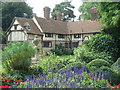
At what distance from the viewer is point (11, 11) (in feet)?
105

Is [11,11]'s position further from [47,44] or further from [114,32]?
[114,32]

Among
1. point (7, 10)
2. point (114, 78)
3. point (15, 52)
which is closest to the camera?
point (114, 78)

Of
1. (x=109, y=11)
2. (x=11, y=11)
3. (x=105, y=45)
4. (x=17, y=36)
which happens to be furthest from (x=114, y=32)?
(x=11, y=11)

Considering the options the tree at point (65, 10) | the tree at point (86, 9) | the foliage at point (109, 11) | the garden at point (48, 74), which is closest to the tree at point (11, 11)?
the tree at point (65, 10)

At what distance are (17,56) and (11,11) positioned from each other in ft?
93.7

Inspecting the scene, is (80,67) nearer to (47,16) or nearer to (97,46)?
(97,46)

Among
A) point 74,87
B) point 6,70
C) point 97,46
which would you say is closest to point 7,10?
point 97,46

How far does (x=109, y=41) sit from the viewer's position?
12.3 metres

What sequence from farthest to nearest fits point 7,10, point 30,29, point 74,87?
point 7,10
point 30,29
point 74,87

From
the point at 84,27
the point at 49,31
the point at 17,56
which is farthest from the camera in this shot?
the point at 84,27

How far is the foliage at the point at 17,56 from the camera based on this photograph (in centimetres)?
558

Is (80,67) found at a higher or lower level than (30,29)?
lower

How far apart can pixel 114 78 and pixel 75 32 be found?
22.4 meters

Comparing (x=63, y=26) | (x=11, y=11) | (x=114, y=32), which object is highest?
(x=11, y=11)
